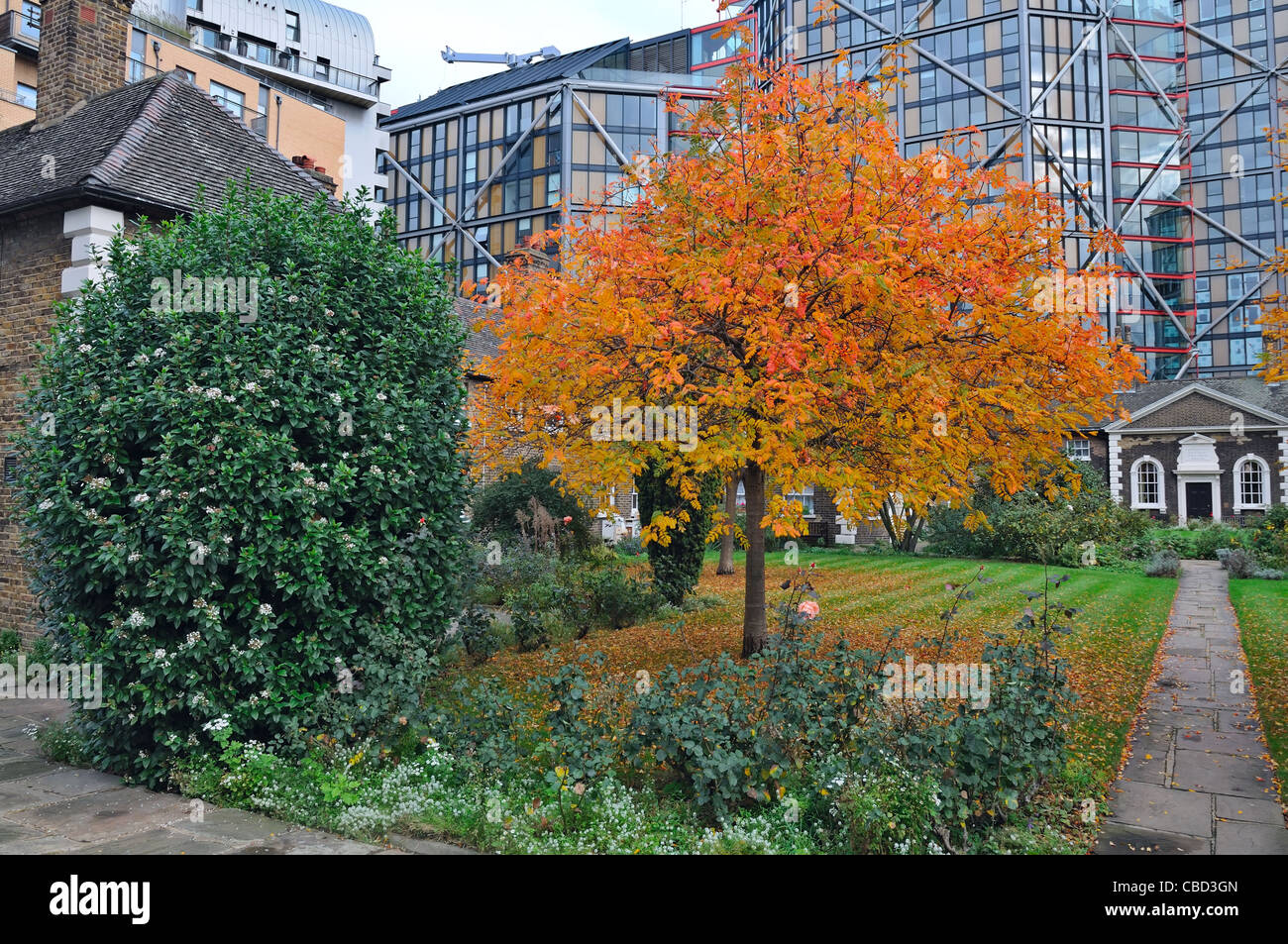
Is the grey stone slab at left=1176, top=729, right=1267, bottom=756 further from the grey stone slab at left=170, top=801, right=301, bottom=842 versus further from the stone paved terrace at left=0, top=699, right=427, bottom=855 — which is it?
the grey stone slab at left=170, top=801, right=301, bottom=842

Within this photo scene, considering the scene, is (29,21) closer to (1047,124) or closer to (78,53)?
(78,53)

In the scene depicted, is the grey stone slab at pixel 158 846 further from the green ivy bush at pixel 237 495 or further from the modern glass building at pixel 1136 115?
the modern glass building at pixel 1136 115

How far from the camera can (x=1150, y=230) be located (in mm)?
65000

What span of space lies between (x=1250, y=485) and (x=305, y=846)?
1613 inches

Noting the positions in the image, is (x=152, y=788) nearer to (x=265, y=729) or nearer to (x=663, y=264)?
(x=265, y=729)

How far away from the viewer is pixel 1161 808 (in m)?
5.70

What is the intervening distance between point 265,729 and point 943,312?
6.89 m

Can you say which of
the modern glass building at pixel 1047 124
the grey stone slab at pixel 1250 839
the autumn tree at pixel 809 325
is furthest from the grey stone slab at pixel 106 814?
the modern glass building at pixel 1047 124

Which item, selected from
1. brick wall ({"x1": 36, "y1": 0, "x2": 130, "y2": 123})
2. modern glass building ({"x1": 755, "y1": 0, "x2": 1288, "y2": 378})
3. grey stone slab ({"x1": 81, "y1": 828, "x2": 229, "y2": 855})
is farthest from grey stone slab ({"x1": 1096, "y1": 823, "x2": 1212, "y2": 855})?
modern glass building ({"x1": 755, "y1": 0, "x2": 1288, "y2": 378})

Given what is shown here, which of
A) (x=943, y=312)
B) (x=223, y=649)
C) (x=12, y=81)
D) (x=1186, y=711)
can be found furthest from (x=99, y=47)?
(x=12, y=81)

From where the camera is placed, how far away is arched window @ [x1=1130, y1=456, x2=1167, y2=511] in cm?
3559

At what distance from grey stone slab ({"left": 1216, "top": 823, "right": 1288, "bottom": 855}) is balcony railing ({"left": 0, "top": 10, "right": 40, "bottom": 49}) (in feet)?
142

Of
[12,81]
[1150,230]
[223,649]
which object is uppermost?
[1150,230]

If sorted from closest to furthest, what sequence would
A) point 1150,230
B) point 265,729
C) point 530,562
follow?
point 265,729, point 530,562, point 1150,230
